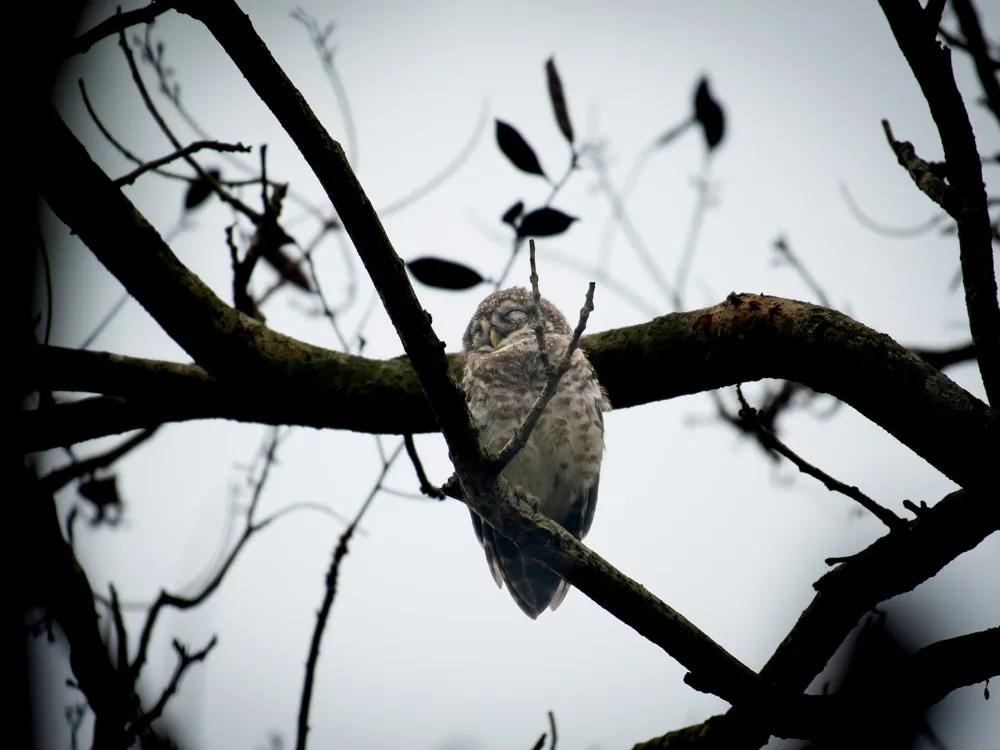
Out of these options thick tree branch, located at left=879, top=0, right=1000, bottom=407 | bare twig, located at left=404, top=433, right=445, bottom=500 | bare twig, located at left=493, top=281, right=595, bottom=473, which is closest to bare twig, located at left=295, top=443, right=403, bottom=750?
bare twig, located at left=404, top=433, right=445, bottom=500

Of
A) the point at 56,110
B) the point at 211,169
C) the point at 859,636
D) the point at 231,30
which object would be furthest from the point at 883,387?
the point at 211,169

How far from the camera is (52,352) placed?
9.89 ft

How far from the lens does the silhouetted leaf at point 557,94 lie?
318cm

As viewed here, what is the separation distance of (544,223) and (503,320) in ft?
5.93

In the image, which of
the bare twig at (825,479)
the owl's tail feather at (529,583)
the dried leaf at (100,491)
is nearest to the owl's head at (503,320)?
the owl's tail feather at (529,583)

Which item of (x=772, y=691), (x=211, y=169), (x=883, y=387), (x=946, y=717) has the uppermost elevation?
(x=211, y=169)

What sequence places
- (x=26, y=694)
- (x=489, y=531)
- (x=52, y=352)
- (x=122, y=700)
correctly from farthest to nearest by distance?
(x=489, y=531) → (x=52, y=352) → (x=122, y=700) → (x=26, y=694)

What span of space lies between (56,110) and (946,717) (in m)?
2.92

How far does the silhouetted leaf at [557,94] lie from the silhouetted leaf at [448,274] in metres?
0.64

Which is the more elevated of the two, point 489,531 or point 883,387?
point 489,531

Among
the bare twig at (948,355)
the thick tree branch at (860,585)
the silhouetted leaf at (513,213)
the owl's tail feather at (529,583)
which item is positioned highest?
the silhouetted leaf at (513,213)

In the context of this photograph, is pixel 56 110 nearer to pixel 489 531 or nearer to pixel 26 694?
pixel 26 694

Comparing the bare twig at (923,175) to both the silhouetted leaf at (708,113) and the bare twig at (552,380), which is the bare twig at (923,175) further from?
the bare twig at (552,380)

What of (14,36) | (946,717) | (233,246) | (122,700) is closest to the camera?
(14,36)
